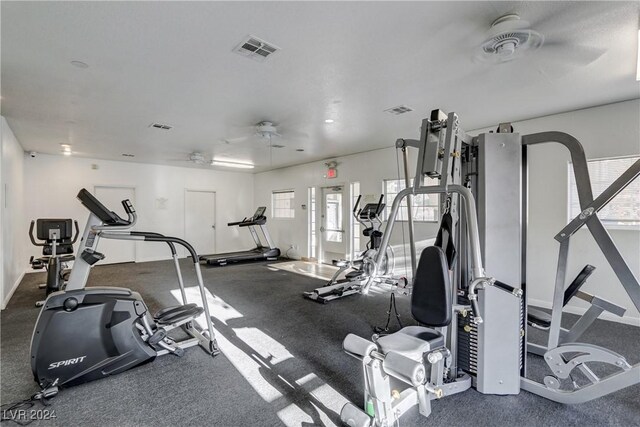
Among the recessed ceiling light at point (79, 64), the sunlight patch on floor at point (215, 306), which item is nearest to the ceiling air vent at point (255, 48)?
the recessed ceiling light at point (79, 64)

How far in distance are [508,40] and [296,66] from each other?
158cm

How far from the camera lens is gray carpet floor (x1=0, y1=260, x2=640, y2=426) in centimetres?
189

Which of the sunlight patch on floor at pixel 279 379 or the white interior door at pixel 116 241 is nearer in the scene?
the sunlight patch on floor at pixel 279 379

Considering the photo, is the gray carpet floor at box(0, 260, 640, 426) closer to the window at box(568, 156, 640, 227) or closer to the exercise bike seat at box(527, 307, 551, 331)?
the exercise bike seat at box(527, 307, 551, 331)

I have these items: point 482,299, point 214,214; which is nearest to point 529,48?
point 482,299

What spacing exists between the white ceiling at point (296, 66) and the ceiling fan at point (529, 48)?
20mm

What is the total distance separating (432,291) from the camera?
1781 mm

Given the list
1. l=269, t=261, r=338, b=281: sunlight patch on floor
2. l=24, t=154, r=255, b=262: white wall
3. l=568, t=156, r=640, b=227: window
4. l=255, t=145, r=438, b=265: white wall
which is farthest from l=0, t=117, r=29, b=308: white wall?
l=568, t=156, r=640, b=227: window

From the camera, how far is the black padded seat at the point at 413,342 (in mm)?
1680

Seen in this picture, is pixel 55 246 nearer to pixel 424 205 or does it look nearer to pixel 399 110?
pixel 399 110

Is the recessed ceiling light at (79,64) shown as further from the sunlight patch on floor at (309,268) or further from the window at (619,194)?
the window at (619,194)

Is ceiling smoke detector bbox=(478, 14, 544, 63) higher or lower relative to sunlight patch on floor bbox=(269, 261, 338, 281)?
higher

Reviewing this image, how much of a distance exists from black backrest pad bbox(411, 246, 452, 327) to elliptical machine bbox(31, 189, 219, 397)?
6.20ft

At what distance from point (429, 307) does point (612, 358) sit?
121cm
